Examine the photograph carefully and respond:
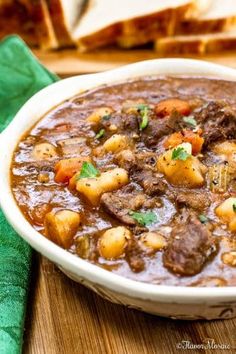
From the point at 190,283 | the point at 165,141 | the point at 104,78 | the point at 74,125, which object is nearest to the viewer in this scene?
the point at 190,283

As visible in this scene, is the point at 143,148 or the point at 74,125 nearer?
the point at 143,148

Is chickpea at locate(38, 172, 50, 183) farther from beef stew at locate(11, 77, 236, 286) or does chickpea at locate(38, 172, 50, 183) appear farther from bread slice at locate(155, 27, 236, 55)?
bread slice at locate(155, 27, 236, 55)

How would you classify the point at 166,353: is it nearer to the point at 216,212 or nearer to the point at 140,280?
the point at 140,280

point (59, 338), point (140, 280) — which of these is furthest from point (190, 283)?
point (59, 338)

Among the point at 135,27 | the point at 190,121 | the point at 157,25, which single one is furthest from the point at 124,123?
the point at 157,25

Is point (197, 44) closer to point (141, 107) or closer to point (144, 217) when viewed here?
point (141, 107)

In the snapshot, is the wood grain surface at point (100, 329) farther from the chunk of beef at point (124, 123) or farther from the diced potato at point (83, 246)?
the chunk of beef at point (124, 123)
